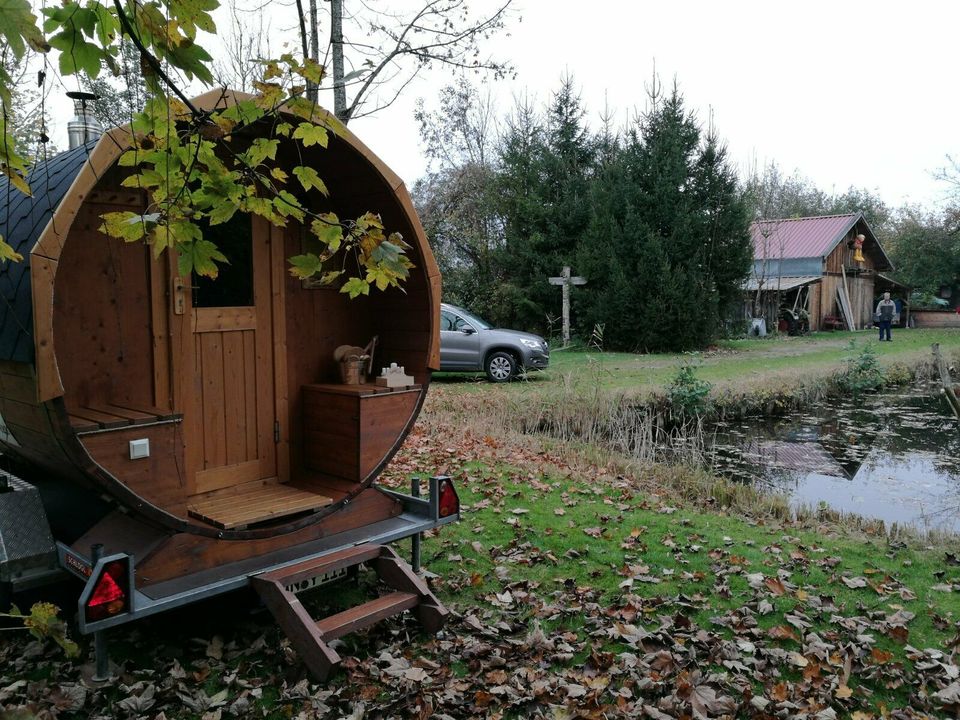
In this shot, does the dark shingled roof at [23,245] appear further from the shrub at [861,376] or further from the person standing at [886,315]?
the person standing at [886,315]

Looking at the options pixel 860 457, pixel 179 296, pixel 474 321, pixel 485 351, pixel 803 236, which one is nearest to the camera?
pixel 179 296

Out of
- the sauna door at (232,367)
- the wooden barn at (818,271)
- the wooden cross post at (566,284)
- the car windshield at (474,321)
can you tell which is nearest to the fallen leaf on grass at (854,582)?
the sauna door at (232,367)

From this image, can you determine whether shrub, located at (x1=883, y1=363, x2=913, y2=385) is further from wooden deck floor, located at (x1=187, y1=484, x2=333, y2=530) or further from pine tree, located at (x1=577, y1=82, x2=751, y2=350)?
wooden deck floor, located at (x1=187, y1=484, x2=333, y2=530)

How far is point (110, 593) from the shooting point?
3684mm

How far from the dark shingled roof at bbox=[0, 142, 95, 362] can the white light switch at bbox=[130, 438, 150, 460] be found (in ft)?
2.20

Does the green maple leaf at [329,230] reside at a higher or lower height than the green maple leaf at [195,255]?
higher

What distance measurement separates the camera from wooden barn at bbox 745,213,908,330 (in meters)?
32.6

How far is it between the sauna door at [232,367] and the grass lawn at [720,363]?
7854 mm

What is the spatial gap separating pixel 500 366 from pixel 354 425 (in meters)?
10.8

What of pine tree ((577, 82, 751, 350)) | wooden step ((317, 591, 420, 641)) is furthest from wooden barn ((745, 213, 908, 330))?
wooden step ((317, 591, 420, 641))

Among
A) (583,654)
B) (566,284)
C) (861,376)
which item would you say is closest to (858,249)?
(566,284)

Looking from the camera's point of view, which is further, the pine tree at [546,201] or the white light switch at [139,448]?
the pine tree at [546,201]

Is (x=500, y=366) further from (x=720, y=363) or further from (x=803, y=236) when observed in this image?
(x=803, y=236)

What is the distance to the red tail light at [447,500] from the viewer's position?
5.32 meters
